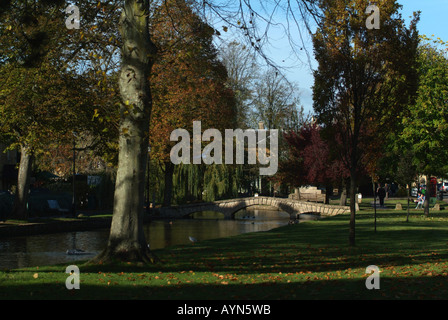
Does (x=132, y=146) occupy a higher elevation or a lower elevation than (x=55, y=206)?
higher

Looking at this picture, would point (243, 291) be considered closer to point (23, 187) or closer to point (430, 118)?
point (23, 187)

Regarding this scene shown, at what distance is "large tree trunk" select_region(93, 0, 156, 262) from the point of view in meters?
12.5

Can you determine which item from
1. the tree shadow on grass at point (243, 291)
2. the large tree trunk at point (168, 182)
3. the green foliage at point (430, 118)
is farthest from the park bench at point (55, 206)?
the tree shadow on grass at point (243, 291)

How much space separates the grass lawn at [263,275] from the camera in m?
8.74

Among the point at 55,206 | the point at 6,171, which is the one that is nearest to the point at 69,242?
the point at 55,206

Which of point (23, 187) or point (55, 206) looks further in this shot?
point (55, 206)

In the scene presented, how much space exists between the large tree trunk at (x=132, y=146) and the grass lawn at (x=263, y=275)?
53 centimetres

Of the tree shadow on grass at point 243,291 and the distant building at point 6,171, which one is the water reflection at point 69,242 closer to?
the tree shadow on grass at point 243,291

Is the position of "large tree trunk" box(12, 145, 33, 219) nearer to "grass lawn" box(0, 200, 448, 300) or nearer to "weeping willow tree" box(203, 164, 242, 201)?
"grass lawn" box(0, 200, 448, 300)

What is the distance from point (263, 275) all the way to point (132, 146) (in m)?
3.88

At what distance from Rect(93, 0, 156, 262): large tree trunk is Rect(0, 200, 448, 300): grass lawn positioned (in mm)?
526

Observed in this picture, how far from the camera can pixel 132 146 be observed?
12508 millimetres

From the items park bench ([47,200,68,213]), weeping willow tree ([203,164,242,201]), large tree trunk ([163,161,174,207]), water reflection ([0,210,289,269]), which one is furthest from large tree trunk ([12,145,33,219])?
weeping willow tree ([203,164,242,201])
